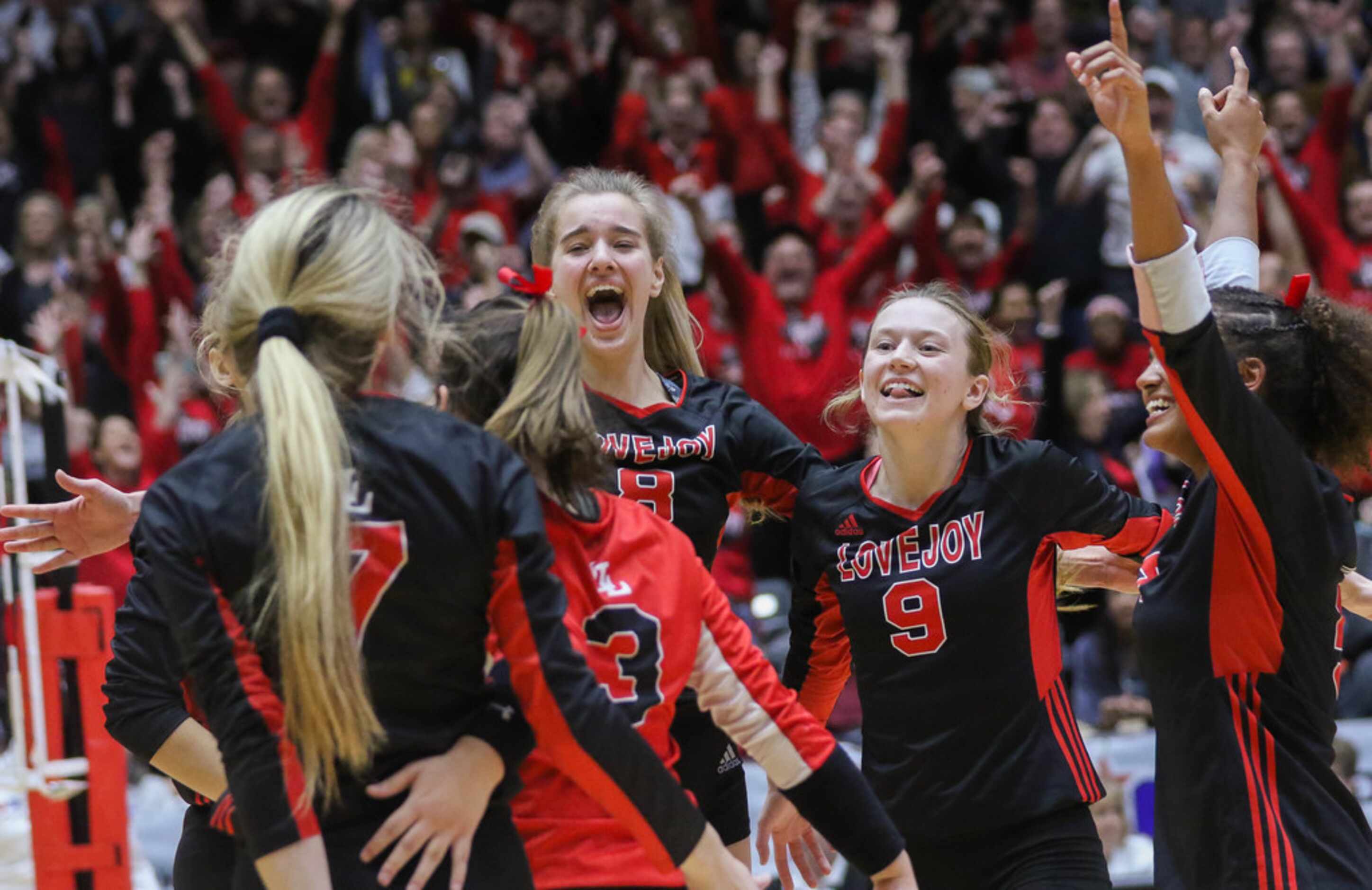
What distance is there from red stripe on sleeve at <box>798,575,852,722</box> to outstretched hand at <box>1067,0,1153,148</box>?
118cm

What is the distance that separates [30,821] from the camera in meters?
4.48

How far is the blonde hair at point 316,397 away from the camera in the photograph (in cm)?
201

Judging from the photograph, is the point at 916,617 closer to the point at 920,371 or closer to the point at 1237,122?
the point at 920,371

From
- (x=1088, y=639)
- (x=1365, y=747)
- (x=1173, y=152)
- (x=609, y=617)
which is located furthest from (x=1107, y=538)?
(x=1173, y=152)

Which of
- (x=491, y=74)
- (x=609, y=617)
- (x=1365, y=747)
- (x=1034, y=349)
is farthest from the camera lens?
(x=491, y=74)

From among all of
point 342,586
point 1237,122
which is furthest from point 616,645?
point 1237,122

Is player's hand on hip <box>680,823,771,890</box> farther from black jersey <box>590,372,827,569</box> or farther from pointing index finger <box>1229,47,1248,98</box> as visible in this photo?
pointing index finger <box>1229,47,1248,98</box>

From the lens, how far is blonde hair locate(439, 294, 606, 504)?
2.31 metres

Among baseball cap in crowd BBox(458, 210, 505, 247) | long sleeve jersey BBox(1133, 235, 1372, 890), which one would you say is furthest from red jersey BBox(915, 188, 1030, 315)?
long sleeve jersey BBox(1133, 235, 1372, 890)

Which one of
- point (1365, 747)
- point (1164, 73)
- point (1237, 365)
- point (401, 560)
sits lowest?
point (1365, 747)

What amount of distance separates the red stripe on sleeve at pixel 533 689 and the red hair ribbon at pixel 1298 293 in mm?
1480

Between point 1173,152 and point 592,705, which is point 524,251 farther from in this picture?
point 592,705

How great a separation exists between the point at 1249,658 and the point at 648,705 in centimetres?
103

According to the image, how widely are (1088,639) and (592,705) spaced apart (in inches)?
188
